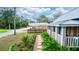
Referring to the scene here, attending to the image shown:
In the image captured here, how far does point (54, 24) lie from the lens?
3.32 meters

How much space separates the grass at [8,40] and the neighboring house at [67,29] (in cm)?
43

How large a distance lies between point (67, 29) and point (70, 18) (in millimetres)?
155

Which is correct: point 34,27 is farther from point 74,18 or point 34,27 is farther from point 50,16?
point 74,18

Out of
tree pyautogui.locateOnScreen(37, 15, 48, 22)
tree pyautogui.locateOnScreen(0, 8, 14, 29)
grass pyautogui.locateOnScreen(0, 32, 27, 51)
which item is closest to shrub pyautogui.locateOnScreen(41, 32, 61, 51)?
tree pyautogui.locateOnScreen(37, 15, 48, 22)

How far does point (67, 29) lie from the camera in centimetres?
327

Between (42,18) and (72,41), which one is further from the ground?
(42,18)

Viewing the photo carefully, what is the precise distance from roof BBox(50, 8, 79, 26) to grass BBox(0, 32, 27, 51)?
55 cm

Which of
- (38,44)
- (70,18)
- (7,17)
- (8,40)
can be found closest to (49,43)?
(38,44)

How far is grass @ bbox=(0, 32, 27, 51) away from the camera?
3.31 meters

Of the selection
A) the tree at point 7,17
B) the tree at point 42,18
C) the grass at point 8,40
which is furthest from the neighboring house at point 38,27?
the tree at point 7,17

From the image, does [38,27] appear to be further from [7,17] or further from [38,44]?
[7,17]
